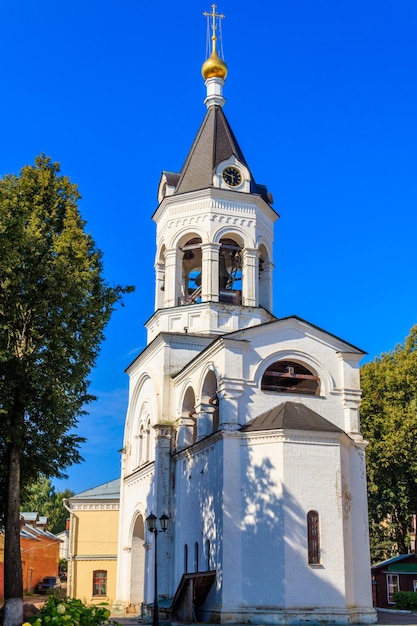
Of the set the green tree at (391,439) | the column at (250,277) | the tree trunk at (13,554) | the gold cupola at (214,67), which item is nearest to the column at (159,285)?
the column at (250,277)

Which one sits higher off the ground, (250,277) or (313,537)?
(250,277)

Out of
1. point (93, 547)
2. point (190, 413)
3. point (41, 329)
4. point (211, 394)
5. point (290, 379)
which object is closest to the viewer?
point (41, 329)

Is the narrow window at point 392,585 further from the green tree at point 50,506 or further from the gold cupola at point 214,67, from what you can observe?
the green tree at point 50,506

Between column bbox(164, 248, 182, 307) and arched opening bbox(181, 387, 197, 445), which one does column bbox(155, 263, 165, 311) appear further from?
arched opening bbox(181, 387, 197, 445)

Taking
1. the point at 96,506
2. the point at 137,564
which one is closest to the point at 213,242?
the point at 137,564

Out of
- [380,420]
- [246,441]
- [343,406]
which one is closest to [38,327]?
[246,441]

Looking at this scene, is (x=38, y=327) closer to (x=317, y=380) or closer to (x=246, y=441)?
(x=246, y=441)

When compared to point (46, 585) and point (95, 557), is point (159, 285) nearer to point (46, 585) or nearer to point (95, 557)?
point (95, 557)

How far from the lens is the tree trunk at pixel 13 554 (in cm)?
1444

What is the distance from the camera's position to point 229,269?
88.5ft

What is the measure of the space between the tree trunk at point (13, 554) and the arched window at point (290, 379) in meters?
7.90

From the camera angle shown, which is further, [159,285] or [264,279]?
[159,285]

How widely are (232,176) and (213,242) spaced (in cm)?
284

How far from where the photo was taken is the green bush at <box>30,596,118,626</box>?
36.0ft
